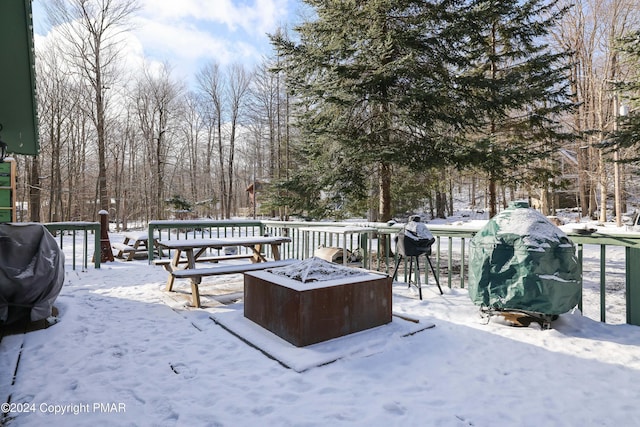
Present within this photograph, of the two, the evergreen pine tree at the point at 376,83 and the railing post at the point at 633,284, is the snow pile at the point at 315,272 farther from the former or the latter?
the evergreen pine tree at the point at 376,83

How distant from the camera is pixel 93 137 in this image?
20.3 m

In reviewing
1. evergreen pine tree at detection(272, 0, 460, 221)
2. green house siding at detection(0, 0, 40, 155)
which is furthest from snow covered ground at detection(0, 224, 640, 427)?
evergreen pine tree at detection(272, 0, 460, 221)

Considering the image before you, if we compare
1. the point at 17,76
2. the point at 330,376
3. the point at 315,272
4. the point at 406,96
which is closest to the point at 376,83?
the point at 406,96

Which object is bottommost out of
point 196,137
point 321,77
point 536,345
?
point 536,345

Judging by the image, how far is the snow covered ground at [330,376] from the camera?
1.89 m

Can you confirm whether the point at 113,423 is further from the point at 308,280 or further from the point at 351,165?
the point at 351,165

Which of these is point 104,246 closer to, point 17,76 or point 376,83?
point 17,76

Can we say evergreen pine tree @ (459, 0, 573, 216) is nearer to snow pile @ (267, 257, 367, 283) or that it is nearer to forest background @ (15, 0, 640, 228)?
forest background @ (15, 0, 640, 228)

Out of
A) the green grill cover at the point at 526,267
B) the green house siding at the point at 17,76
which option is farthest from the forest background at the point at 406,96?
the green house siding at the point at 17,76

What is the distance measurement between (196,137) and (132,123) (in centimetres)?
445

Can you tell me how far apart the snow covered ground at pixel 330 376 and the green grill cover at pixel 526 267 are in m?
0.29

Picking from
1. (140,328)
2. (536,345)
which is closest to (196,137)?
(140,328)

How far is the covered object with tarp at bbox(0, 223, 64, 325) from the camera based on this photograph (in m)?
3.00

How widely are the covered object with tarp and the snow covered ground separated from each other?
29cm
